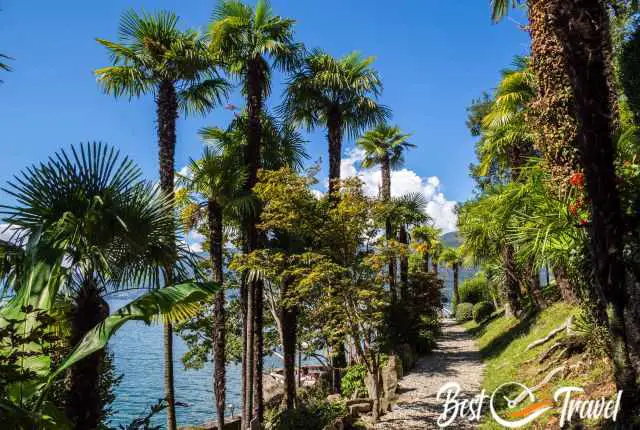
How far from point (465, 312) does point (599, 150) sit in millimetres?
35207

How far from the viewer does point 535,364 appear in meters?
9.72

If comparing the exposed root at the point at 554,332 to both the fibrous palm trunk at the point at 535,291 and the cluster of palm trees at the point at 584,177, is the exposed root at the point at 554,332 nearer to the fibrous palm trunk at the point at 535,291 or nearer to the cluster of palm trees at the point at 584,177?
the cluster of palm trees at the point at 584,177

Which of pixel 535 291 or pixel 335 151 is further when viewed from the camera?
pixel 535 291

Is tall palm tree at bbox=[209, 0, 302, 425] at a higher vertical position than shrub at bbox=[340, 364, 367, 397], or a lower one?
higher

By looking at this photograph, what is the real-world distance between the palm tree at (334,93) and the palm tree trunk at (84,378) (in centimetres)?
932

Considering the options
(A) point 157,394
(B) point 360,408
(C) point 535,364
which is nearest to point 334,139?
(B) point 360,408

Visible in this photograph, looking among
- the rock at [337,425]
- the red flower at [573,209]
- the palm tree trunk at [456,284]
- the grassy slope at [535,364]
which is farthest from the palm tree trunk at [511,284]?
the palm tree trunk at [456,284]

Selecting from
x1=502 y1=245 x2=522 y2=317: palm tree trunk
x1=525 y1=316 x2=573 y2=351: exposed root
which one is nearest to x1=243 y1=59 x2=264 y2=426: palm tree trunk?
x1=525 y1=316 x2=573 y2=351: exposed root

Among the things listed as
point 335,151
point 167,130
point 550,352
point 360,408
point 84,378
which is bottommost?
point 360,408

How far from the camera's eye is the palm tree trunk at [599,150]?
4172 mm

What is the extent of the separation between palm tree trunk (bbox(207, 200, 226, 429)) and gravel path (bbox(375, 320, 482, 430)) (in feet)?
13.8

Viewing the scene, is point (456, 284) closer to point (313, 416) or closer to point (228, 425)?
point (228, 425)

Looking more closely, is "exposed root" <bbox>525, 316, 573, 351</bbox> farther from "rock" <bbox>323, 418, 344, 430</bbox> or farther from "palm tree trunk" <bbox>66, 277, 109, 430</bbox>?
"palm tree trunk" <bbox>66, 277, 109, 430</bbox>

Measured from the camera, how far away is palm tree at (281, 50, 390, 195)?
13.9 metres
